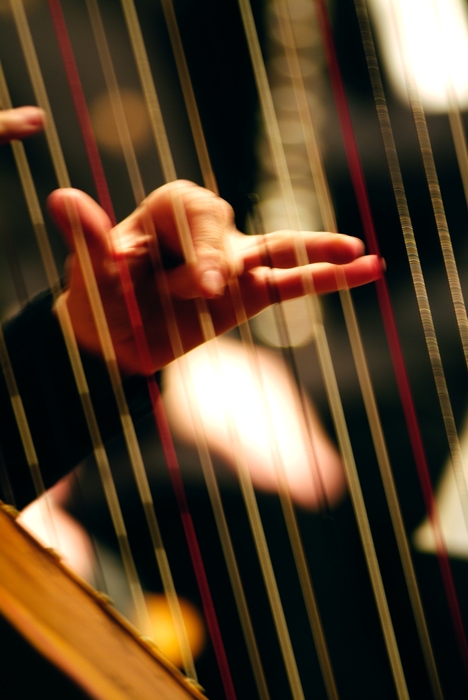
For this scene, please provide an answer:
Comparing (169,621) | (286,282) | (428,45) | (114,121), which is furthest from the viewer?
(114,121)

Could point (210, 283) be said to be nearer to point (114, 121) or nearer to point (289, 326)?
point (289, 326)

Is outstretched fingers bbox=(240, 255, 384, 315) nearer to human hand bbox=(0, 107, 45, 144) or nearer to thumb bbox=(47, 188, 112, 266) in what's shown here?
thumb bbox=(47, 188, 112, 266)

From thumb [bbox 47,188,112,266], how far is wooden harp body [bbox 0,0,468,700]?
2.23 ft

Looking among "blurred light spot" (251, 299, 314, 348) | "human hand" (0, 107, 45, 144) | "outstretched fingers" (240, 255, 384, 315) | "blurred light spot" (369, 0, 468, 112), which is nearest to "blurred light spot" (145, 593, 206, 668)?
"blurred light spot" (251, 299, 314, 348)

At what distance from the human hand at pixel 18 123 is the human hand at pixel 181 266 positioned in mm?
73

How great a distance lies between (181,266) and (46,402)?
27 cm

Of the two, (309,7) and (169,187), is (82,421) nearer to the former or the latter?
(169,187)

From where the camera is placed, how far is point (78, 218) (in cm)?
66

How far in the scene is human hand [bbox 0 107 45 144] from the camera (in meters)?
0.61

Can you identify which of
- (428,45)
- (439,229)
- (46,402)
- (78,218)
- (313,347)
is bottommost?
(313,347)

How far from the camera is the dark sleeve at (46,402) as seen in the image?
0.75 m

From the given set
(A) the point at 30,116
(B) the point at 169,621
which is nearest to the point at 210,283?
(A) the point at 30,116

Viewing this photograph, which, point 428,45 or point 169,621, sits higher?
point 428,45

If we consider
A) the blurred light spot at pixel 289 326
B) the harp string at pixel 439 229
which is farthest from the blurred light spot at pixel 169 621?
the harp string at pixel 439 229
